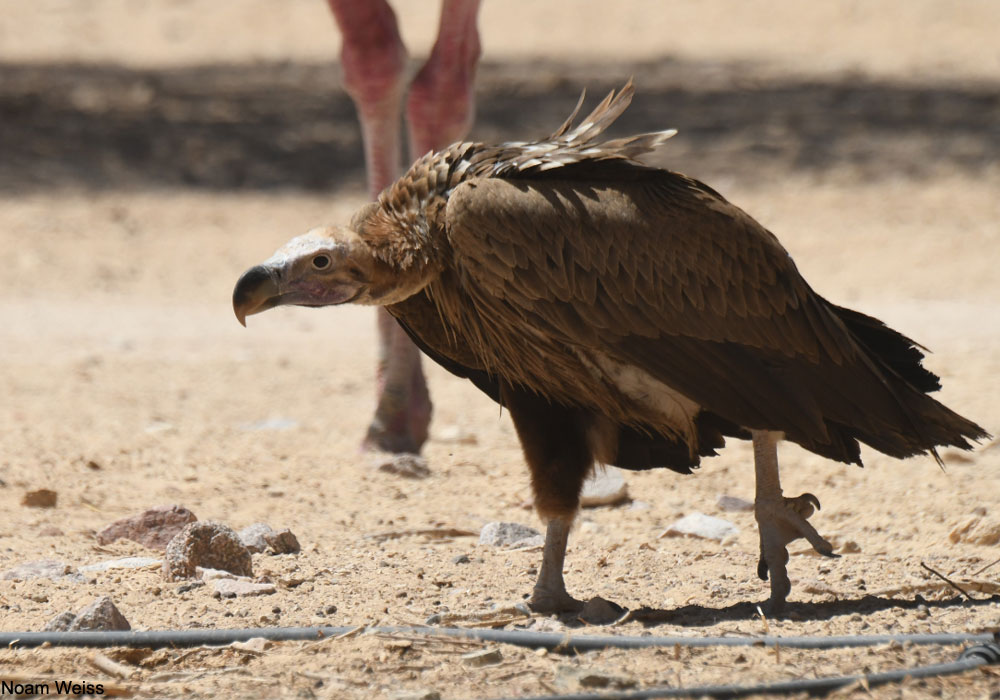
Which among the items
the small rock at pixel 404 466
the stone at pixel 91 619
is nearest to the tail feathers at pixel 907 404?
the stone at pixel 91 619

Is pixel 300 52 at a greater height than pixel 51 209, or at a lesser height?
greater

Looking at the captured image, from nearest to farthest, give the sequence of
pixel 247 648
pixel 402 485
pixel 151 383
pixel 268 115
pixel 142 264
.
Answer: pixel 247 648, pixel 402 485, pixel 151 383, pixel 142 264, pixel 268 115

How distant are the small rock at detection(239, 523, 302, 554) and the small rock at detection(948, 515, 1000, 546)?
2.14 m

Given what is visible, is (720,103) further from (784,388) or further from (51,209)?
(784,388)

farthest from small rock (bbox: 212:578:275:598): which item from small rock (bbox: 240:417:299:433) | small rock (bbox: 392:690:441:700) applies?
small rock (bbox: 240:417:299:433)

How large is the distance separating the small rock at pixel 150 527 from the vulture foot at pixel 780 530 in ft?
6.16

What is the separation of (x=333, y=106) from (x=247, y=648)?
11401 mm

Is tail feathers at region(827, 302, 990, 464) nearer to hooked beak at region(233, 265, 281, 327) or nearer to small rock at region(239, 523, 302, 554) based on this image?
hooked beak at region(233, 265, 281, 327)

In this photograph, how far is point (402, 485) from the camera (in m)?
5.59

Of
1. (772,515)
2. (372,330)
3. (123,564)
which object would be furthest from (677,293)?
(372,330)

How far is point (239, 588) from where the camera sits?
3.96 m

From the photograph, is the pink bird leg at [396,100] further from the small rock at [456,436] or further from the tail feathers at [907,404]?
the tail feathers at [907,404]

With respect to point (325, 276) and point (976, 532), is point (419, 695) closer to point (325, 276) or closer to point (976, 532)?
point (325, 276)

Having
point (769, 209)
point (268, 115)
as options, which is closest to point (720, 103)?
point (769, 209)
